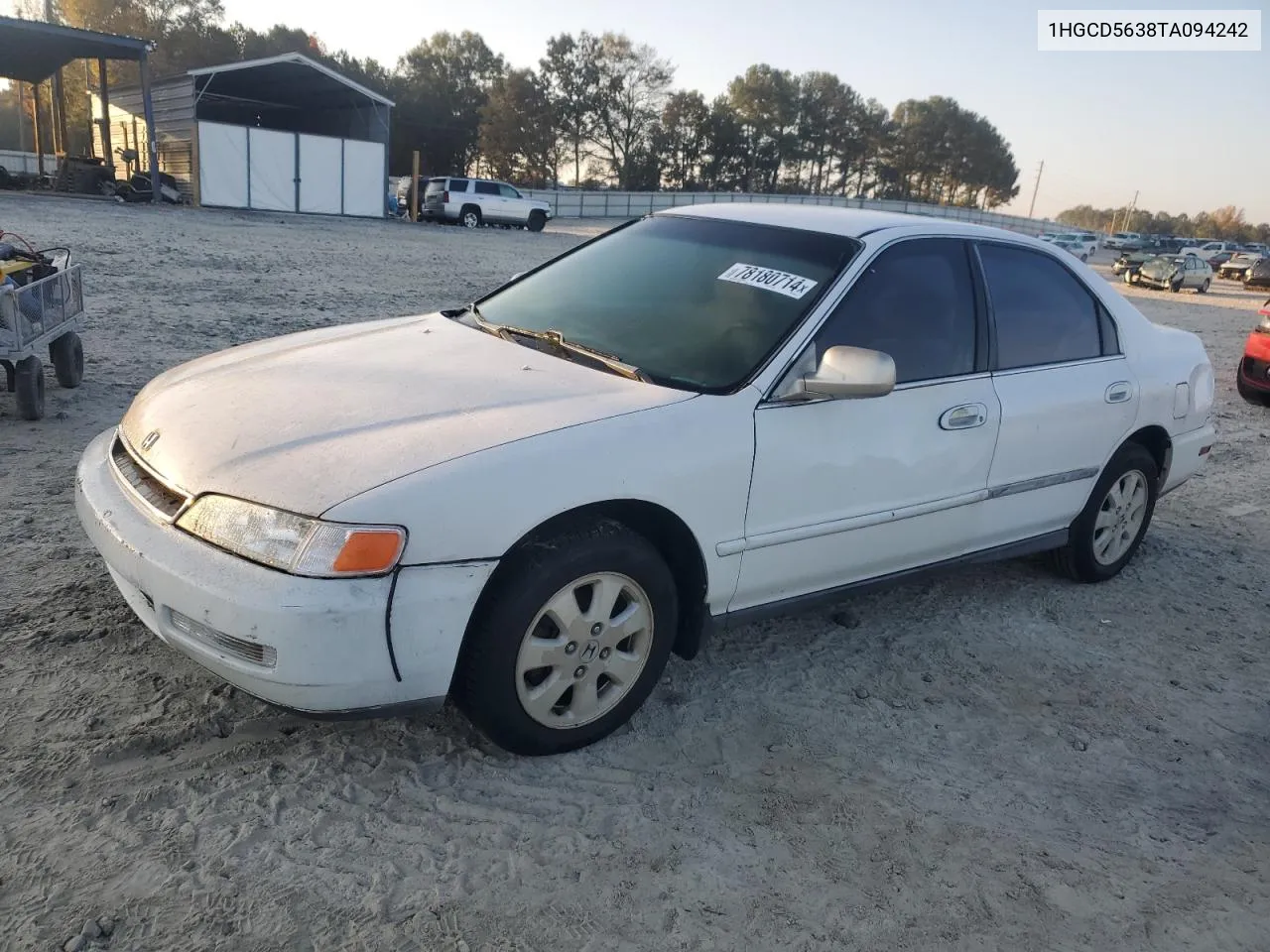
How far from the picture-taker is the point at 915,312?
358 centimetres

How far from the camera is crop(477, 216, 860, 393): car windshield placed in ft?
10.5

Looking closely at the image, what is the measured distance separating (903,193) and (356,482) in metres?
81.6

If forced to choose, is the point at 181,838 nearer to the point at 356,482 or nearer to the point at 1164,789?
the point at 356,482

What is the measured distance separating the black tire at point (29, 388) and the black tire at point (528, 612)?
419cm

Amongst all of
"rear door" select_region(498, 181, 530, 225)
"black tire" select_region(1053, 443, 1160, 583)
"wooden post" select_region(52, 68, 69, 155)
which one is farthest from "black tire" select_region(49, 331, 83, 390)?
"wooden post" select_region(52, 68, 69, 155)

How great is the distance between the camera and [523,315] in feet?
12.2

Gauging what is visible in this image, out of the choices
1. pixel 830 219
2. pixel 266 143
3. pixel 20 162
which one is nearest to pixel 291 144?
pixel 266 143

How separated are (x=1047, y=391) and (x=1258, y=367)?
24.5ft

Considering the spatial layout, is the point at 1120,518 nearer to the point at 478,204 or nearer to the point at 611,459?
the point at 611,459

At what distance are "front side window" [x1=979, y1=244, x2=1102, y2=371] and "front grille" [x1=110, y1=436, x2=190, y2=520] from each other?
9.86 feet

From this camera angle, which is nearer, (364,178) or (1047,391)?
(1047,391)

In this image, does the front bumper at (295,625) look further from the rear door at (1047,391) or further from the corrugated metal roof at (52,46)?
the corrugated metal roof at (52,46)

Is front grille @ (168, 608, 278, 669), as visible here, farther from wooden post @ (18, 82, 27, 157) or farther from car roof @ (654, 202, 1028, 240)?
wooden post @ (18, 82, 27, 157)

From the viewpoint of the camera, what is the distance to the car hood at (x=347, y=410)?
2.49 m
